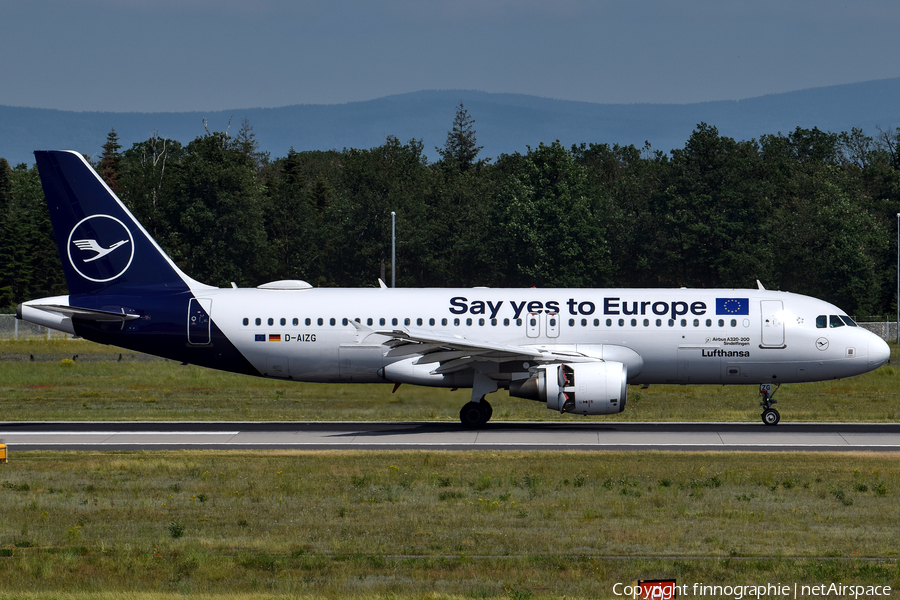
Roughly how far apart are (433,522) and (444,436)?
39.8 feet

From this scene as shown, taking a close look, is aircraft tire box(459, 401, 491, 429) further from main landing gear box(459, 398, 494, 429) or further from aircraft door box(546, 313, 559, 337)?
aircraft door box(546, 313, 559, 337)

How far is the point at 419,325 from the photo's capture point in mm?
31562

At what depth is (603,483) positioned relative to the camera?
68.0 ft

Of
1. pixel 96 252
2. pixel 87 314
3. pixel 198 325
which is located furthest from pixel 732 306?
pixel 96 252

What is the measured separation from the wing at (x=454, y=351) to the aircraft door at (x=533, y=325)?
421 millimetres

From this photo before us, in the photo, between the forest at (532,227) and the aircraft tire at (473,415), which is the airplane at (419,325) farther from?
the forest at (532,227)

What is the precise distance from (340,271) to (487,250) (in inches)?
587

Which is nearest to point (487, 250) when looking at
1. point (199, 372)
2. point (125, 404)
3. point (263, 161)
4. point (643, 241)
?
point (643, 241)

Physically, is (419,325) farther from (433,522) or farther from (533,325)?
(433,522)

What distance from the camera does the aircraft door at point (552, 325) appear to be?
31.3m

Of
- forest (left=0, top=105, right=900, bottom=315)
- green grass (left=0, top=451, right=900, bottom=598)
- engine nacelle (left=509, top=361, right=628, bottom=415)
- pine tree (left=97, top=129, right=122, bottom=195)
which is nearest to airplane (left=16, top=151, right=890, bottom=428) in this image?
engine nacelle (left=509, top=361, right=628, bottom=415)

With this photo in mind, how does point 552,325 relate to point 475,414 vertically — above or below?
above

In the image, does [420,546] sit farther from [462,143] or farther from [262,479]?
[462,143]

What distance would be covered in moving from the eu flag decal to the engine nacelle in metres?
4.28
